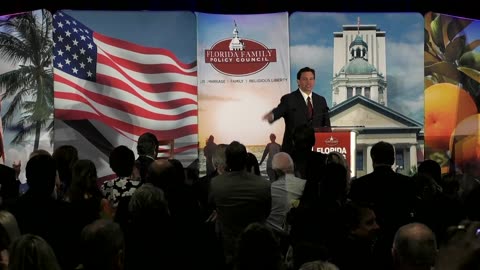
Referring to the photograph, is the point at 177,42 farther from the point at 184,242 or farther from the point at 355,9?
the point at 184,242

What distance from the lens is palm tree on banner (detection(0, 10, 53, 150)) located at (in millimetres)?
9914

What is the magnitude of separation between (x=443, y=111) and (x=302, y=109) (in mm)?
1708

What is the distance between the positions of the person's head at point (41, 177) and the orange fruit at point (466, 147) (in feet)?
21.2

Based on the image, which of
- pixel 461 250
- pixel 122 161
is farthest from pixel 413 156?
pixel 461 250

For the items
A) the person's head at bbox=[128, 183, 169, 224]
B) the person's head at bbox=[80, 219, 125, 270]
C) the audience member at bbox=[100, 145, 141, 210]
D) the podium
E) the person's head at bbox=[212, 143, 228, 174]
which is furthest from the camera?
the podium

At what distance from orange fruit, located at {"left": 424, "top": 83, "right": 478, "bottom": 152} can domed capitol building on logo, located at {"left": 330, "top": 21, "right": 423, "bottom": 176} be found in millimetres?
138

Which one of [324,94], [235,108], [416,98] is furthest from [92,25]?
[416,98]

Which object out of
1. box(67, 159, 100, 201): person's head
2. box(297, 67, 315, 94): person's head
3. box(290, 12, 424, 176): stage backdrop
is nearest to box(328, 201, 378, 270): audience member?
box(67, 159, 100, 201): person's head

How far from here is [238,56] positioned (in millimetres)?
10273

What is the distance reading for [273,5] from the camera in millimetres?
10516

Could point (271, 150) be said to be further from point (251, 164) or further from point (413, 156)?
point (251, 164)

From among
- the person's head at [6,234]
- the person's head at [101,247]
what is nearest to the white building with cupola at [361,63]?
the person's head at [6,234]

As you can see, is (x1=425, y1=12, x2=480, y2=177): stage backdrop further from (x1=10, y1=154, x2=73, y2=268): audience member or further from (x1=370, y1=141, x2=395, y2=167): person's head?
(x1=10, y1=154, x2=73, y2=268): audience member

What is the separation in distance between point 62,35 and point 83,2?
616 millimetres
